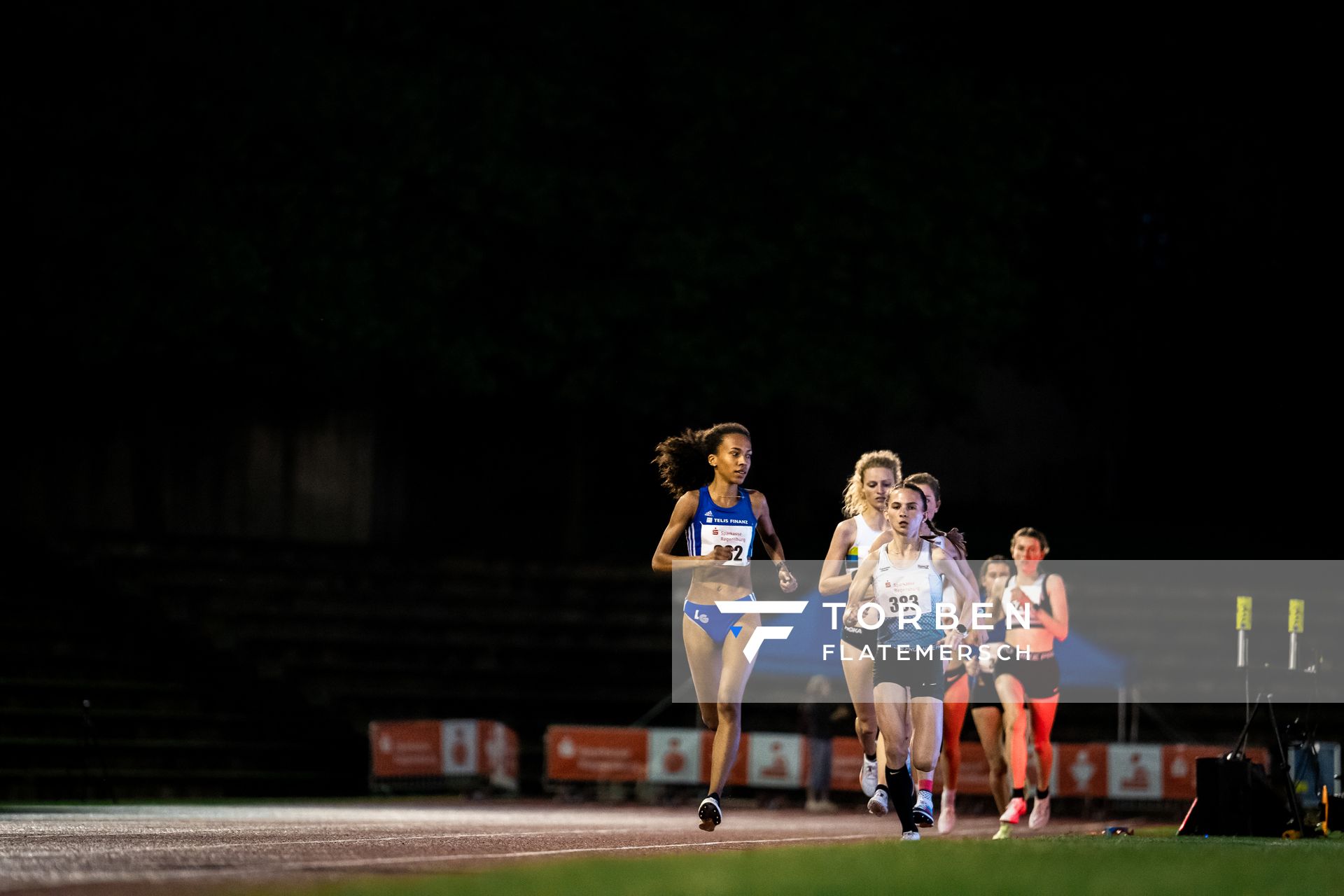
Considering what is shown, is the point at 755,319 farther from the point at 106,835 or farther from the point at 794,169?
the point at 106,835

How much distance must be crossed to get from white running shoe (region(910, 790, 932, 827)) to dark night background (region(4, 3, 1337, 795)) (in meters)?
16.0

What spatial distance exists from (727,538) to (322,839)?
3251 millimetres

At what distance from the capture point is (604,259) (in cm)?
3098

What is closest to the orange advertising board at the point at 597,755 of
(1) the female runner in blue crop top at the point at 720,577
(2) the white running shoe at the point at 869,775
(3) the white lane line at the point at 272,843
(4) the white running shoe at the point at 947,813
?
(4) the white running shoe at the point at 947,813

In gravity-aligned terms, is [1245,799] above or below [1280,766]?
below

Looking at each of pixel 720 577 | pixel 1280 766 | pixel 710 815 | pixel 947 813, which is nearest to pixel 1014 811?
pixel 947 813

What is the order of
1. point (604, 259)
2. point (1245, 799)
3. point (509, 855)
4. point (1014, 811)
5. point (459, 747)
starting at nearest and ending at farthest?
point (509, 855), point (1245, 799), point (1014, 811), point (459, 747), point (604, 259)

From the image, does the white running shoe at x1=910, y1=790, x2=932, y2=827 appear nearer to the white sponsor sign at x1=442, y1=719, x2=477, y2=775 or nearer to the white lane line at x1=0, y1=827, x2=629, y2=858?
the white lane line at x1=0, y1=827, x2=629, y2=858

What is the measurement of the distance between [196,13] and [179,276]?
3.91 meters

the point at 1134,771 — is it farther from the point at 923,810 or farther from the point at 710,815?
the point at 710,815

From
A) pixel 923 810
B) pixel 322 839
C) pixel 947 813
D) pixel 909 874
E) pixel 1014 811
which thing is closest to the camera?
pixel 909 874

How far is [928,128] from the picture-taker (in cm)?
3125

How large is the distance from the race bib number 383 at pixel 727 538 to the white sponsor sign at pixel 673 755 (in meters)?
13.7

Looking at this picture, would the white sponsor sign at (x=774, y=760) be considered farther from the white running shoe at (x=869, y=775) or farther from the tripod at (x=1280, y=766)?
the white running shoe at (x=869, y=775)
